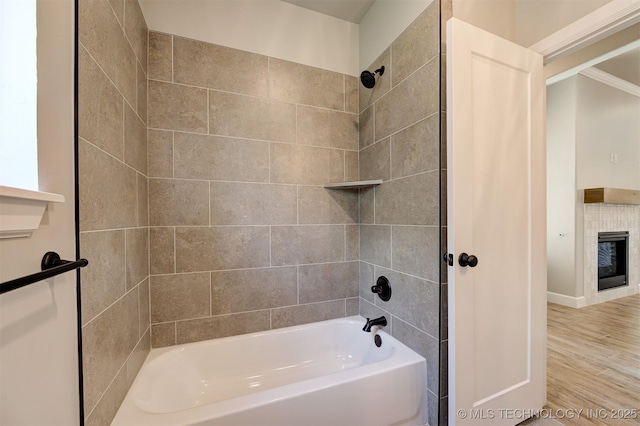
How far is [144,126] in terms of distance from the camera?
1.46 meters

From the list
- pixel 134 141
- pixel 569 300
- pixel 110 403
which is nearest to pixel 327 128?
pixel 134 141

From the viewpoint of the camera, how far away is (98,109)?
0.92 m

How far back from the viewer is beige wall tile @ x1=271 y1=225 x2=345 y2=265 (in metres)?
1.80

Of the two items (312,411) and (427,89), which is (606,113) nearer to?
(427,89)

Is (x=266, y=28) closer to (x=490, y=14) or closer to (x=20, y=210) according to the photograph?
(x=490, y=14)

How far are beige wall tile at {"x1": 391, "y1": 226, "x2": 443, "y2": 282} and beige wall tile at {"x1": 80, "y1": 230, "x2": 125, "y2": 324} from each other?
1435 millimetres

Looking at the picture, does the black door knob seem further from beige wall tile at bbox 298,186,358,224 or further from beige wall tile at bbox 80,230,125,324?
beige wall tile at bbox 80,230,125,324

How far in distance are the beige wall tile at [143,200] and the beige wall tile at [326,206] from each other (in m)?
0.94

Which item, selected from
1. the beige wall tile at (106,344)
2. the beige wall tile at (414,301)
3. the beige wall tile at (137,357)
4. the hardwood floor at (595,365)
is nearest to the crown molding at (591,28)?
the beige wall tile at (414,301)

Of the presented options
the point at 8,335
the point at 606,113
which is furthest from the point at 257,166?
the point at 606,113

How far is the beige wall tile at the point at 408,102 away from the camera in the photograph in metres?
1.34

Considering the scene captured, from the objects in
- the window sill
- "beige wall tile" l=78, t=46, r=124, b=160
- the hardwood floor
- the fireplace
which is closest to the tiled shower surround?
"beige wall tile" l=78, t=46, r=124, b=160

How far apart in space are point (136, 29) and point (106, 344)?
1.51 m

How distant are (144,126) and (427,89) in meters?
1.60
